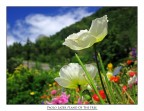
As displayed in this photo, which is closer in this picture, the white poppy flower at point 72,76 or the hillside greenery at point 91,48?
the white poppy flower at point 72,76

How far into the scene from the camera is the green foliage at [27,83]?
6.30 feet

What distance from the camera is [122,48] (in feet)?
6.53

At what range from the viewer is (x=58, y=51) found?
1.85 m

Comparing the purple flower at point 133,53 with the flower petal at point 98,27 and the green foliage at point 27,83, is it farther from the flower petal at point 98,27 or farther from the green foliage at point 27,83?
the flower petal at point 98,27

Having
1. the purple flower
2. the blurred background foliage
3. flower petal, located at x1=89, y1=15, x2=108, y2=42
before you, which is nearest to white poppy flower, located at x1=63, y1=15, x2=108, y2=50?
flower petal, located at x1=89, y1=15, x2=108, y2=42

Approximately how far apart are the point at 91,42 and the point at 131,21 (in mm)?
915

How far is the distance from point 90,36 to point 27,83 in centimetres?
165

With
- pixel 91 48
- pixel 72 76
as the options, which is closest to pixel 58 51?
pixel 91 48

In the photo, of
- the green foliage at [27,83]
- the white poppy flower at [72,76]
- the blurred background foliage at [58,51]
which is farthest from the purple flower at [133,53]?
the white poppy flower at [72,76]

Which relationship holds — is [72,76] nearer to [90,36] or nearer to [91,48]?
[90,36]

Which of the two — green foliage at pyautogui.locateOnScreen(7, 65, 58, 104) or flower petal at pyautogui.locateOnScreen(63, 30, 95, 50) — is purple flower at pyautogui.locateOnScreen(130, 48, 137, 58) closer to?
green foliage at pyautogui.locateOnScreen(7, 65, 58, 104)

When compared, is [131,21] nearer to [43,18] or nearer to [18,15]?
[43,18]

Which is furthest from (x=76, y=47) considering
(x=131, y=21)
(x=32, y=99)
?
(x=32, y=99)
